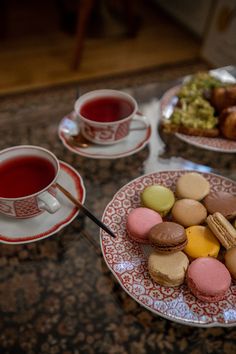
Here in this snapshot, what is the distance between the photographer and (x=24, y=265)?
73 centimetres

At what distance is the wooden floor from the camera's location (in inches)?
99.7

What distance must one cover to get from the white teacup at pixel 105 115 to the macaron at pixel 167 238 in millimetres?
325

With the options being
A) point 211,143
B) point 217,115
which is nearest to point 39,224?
point 211,143

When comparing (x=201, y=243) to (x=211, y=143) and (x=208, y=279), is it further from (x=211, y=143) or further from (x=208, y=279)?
(x=211, y=143)

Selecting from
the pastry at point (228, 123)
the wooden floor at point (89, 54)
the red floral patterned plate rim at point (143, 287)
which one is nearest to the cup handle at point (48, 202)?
the red floral patterned plate rim at point (143, 287)

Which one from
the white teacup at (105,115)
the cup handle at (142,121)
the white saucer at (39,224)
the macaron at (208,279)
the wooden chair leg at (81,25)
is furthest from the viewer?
the wooden chair leg at (81,25)

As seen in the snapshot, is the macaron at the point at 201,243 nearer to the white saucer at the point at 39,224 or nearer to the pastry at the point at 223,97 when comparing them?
the white saucer at the point at 39,224

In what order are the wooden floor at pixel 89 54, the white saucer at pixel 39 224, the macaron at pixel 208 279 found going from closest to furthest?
the macaron at pixel 208 279
the white saucer at pixel 39 224
the wooden floor at pixel 89 54

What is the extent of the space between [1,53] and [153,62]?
1.15 meters

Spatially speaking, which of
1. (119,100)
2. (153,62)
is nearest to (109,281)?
(119,100)

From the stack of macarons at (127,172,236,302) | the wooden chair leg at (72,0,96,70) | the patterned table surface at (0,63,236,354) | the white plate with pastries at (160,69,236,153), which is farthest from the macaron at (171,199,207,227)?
the wooden chair leg at (72,0,96,70)

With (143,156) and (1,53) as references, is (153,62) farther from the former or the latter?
(143,156)

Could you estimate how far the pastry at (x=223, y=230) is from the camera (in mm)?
684

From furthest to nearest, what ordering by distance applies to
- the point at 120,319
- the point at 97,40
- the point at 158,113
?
the point at 97,40 < the point at 158,113 < the point at 120,319
